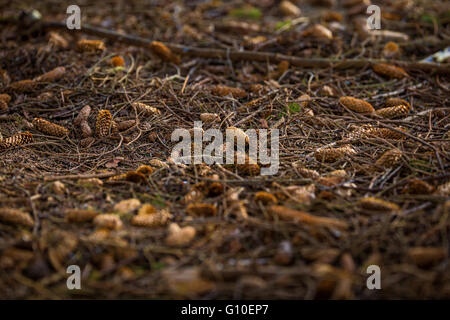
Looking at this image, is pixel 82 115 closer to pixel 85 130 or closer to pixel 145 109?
pixel 85 130

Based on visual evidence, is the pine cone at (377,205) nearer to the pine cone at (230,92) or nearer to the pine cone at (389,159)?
the pine cone at (389,159)

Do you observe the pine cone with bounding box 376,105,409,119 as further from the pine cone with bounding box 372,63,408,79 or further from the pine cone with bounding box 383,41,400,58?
the pine cone with bounding box 383,41,400,58

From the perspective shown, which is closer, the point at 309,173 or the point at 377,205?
the point at 377,205

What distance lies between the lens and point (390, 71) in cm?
326

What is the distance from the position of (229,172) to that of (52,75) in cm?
179

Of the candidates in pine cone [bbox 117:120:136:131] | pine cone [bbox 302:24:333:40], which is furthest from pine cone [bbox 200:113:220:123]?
pine cone [bbox 302:24:333:40]

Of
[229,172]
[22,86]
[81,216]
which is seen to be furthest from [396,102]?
[22,86]

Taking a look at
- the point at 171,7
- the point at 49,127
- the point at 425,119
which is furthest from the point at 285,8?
the point at 49,127

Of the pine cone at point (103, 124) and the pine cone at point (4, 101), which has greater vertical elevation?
the pine cone at point (4, 101)

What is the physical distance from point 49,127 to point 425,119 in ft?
8.16

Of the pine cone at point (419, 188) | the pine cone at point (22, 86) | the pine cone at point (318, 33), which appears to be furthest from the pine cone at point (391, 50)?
the pine cone at point (22, 86)

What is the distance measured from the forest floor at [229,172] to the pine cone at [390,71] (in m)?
0.02

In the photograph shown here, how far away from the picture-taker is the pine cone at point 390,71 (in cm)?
325

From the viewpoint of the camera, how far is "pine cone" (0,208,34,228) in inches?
72.1
